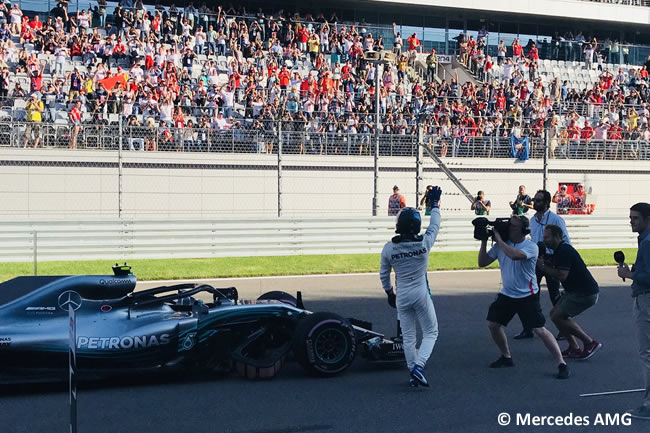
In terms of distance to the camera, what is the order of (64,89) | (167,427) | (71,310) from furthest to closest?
(64,89) → (167,427) → (71,310)

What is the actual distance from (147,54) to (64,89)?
331 cm

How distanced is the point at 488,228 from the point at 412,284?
3.85 ft

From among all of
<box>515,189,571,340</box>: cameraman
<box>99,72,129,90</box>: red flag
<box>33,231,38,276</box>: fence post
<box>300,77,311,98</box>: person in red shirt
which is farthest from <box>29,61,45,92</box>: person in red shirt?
<box>515,189,571,340</box>: cameraman

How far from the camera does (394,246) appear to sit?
765 cm

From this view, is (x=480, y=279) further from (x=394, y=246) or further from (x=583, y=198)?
(x=583, y=198)

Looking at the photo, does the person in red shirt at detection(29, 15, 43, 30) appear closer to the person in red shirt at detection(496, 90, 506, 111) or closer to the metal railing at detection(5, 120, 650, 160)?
the metal railing at detection(5, 120, 650, 160)

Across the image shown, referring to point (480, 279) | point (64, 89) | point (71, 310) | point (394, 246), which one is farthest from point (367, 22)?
point (71, 310)

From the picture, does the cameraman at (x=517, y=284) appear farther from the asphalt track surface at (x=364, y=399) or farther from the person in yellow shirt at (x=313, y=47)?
the person in yellow shirt at (x=313, y=47)

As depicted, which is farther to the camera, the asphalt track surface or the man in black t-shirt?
the man in black t-shirt

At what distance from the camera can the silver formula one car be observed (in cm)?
722

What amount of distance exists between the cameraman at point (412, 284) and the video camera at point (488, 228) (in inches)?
24.7

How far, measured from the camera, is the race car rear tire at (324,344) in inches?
306

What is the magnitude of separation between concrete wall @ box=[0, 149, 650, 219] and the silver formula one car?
35.0 ft

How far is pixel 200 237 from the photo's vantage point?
56.6 feet
